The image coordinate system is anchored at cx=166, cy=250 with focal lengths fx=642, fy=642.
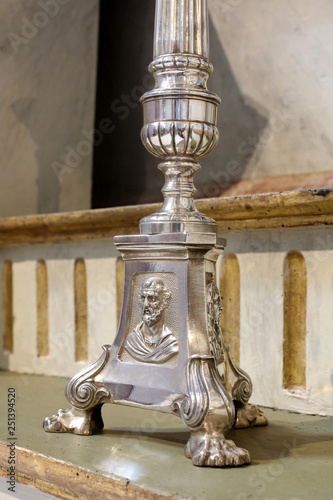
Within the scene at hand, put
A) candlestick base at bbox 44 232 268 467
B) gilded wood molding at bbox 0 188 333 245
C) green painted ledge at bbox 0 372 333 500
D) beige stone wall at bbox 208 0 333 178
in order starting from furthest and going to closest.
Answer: beige stone wall at bbox 208 0 333 178 < gilded wood molding at bbox 0 188 333 245 < candlestick base at bbox 44 232 268 467 < green painted ledge at bbox 0 372 333 500

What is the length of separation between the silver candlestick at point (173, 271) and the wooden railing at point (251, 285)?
0.88 ft

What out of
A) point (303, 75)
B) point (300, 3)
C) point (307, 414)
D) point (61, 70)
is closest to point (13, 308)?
point (61, 70)

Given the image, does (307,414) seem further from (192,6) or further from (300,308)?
(192,6)

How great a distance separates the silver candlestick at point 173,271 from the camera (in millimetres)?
1039

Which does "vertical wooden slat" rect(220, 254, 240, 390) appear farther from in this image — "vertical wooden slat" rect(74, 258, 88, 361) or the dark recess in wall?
the dark recess in wall

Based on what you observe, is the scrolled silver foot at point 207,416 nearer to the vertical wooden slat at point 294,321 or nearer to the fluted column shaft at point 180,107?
the fluted column shaft at point 180,107

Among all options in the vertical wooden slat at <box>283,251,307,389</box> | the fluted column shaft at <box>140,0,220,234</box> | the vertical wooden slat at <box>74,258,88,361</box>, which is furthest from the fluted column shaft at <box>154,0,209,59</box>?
the vertical wooden slat at <box>74,258,88,361</box>

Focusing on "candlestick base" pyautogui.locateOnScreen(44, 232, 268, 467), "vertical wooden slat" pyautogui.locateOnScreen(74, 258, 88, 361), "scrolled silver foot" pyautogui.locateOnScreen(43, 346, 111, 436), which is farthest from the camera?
"vertical wooden slat" pyautogui.locateOnScreen(74, 258, 88, 361)

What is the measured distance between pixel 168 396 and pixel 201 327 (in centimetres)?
12

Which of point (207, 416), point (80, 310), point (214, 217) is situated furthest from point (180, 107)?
point (80, 310)

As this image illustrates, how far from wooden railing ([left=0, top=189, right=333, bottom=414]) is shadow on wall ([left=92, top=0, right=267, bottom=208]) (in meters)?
0.49

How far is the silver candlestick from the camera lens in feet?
3.41

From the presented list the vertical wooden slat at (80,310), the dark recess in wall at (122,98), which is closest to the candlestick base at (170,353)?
the vertical wooden slat at (80,310)

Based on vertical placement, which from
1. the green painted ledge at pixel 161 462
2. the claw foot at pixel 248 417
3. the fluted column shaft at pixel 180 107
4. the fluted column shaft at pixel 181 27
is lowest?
the green painted ledge at pixel 161 462
